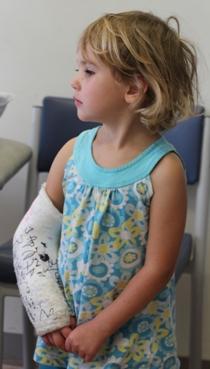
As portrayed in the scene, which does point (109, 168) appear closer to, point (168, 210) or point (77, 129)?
point (168, 210)

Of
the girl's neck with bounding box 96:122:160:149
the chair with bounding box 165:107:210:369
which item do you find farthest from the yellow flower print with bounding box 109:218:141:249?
the chair with bounding box 165:107:210:369

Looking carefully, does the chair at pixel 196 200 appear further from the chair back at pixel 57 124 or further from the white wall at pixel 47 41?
the chair back at pixel 57 124

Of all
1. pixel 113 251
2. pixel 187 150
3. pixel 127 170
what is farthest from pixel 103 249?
pixel 187 150

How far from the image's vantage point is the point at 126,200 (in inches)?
41.4

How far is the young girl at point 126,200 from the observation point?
104 centimetres

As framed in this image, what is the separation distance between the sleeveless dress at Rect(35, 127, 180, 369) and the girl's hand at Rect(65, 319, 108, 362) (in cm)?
2

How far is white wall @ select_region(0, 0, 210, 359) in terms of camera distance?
1.76 meters

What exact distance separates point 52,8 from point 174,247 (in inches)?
38.1

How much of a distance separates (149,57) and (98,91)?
0.10 metres

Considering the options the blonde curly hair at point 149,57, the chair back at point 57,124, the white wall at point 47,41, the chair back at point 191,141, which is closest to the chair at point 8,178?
the chair back at point 57,124

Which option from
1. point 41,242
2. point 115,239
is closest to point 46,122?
point 41,242

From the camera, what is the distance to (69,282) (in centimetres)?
112

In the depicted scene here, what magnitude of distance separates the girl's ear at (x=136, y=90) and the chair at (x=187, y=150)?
67 cm

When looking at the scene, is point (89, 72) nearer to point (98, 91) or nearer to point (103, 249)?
point (98, 91)
